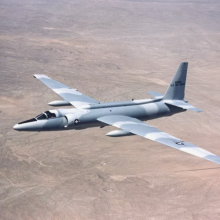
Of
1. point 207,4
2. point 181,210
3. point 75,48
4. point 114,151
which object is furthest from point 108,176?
point 207,4

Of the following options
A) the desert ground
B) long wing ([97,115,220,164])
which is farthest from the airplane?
the desert ground

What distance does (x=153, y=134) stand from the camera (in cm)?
2977

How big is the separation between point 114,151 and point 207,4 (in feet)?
371

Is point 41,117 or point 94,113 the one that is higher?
point 94,113

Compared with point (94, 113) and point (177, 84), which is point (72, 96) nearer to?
point (94, 113)

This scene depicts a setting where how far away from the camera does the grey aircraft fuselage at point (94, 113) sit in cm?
3106

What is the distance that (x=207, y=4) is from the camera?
13262 centimetres

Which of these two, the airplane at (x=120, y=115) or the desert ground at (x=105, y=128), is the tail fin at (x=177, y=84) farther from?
the desert ground at (x=105, y=128)

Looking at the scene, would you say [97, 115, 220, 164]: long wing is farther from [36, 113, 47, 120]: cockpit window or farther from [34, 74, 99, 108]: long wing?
[36, 113, 47, 120]: cockpit window

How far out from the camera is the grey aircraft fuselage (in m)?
31.1

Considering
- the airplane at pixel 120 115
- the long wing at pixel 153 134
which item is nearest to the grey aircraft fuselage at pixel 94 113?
the airplane at pixel 120 115

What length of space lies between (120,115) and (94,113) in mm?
2902

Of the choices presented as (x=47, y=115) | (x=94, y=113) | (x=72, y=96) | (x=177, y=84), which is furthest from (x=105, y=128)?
(x=47, y=115)

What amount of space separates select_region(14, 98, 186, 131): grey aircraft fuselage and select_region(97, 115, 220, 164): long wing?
33.1 inches
